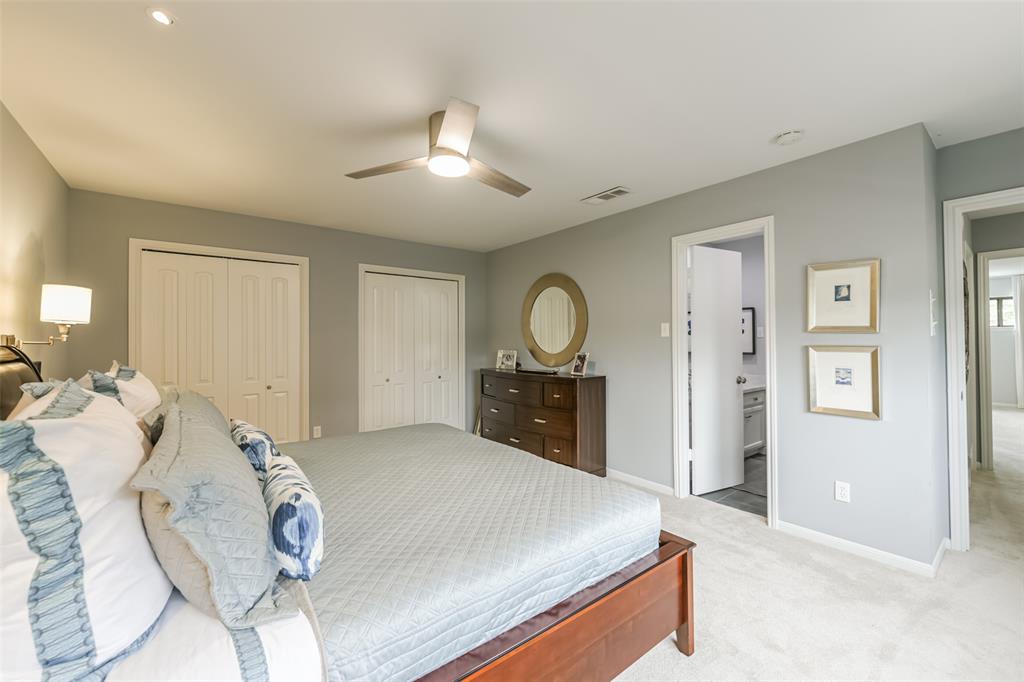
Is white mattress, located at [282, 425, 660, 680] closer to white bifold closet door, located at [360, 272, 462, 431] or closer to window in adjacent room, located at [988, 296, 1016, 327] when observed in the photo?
white bifold closet door, located at [360, 272, 462, 431]

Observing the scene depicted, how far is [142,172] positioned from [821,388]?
4.66m

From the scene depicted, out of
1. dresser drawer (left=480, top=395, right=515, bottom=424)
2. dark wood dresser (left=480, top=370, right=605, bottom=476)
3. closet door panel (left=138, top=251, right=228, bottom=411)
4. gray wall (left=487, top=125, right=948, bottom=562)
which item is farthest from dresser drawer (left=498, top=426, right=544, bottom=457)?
closet door panel (left=138, top=251, right=228, bottom=411)

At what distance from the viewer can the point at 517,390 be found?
4293 millimetres

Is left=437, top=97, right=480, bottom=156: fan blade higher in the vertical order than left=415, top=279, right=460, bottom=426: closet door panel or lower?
higher

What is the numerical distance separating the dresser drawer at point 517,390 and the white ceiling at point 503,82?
200 centimetres

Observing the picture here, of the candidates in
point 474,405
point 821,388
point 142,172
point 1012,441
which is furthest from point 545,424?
point 1012,441

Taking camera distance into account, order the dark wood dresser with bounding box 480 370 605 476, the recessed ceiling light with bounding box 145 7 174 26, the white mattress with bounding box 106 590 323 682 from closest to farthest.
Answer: the white mattress with bounding box 106 590 323 682
the recessed ceiling light with bounding box 145 7 174 26
the dark wood dresser with bounding box 480 370 605 476

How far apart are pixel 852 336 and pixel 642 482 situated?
76.2 inches

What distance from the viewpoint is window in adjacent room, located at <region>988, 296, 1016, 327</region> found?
7055 millimetres

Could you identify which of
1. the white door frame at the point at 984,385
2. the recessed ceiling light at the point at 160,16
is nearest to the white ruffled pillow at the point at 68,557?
the recessed ceiling light at the point at 160,16

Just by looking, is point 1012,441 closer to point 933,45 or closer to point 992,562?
point 992,562

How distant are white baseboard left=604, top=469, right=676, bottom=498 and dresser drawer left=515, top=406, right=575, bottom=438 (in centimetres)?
60

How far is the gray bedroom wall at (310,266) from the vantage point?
10.5 ft

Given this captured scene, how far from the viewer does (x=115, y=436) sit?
995 millimetres
